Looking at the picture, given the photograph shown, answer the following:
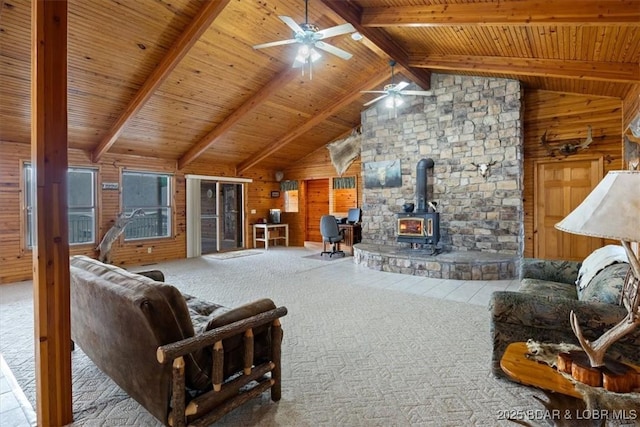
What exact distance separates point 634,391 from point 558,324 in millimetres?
869

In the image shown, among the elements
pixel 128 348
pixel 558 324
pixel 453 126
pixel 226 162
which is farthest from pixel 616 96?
pixel 226 162

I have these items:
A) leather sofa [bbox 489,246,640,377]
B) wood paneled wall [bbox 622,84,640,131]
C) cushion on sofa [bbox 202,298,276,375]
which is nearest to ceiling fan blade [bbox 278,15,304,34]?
cushion on sofa [bbox 202,298,276,375]

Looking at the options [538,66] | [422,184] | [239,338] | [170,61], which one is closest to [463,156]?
[422,184]

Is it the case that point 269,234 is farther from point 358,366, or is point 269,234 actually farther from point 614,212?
point 614,212

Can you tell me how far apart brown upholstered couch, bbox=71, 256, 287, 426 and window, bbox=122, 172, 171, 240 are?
5.45 meters

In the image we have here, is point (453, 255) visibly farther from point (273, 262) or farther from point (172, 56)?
point (172, 56)

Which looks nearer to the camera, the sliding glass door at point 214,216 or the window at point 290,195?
the sliding glass door at point 214,216

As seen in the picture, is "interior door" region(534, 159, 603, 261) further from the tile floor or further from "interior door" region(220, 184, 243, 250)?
"interior door" region(220, 184, 243, 250)

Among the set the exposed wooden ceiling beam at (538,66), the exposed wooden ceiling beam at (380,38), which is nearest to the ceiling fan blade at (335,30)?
the exposed wooden ceiling beam at (380,38)

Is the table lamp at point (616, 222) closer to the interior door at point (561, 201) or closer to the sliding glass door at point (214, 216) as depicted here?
the interior door at point (561, 201)

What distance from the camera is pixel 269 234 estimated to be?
992 cm

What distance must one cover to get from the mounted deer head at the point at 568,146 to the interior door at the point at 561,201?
0.20m

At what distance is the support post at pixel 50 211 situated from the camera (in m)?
1.81

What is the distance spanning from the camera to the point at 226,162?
884 centimetres
